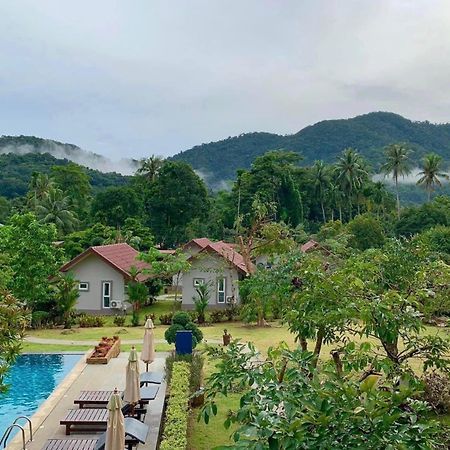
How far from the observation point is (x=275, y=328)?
25922 millimetres

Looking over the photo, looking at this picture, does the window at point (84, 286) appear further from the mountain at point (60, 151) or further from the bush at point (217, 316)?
the mountain at point (60, 151)

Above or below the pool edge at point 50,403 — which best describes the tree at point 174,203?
above

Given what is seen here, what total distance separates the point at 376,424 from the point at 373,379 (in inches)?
14.6

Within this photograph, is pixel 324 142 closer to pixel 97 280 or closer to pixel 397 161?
pixel 397 161

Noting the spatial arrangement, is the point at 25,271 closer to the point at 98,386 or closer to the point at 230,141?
the point at 98,386

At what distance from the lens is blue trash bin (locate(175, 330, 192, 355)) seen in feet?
53.5

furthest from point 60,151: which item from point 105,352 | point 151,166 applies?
point 105,352

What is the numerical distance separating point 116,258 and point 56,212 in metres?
20.5

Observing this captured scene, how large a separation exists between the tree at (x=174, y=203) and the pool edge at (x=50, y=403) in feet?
119

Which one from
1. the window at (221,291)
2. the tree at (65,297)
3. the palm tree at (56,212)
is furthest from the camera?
the palm tree at (56,212)

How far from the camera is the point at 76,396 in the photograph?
1459 cm

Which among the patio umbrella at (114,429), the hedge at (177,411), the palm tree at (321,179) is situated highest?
the palm tree at (321,179)

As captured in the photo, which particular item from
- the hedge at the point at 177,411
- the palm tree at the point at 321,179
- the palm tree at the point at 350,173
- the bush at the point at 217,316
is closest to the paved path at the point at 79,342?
the bush at the point at 217,316

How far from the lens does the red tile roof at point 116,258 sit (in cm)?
3030
